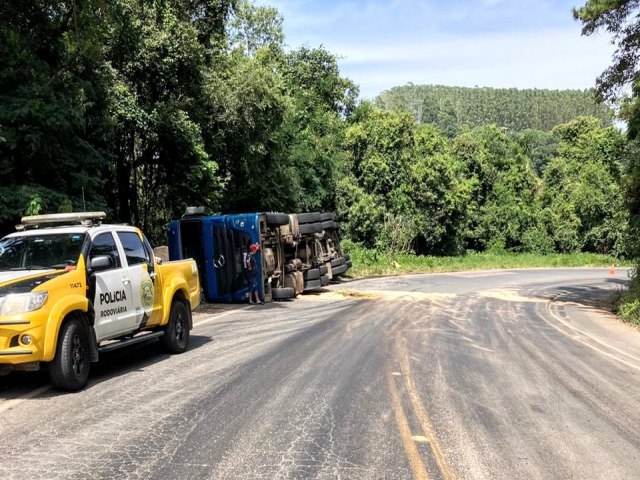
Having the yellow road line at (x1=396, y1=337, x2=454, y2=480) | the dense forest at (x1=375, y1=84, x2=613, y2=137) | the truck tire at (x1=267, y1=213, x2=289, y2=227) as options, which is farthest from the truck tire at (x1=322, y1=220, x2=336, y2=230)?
the dense forest at (x1=375, y1=84, x2=613, y2=137)

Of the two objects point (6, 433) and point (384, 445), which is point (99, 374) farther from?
point (384, 445)

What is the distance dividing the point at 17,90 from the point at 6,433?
10.2 m

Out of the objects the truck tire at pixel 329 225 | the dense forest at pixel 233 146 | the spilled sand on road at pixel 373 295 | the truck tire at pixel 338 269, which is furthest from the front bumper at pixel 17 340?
the truck tire at pixel 338 269

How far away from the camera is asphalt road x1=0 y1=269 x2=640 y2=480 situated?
Result: 4891 millimetres

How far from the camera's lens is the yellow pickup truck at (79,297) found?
646 cm

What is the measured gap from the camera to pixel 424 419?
616cm

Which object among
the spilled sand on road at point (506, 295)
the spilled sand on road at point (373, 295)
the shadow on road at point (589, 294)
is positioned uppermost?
the spilled sand on road at point (373, 295)

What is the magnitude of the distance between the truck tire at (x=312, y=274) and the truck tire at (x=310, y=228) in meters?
1.30

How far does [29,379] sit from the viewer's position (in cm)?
764

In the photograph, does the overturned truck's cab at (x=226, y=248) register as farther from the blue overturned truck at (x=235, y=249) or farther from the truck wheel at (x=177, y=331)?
the truck wheel at (x=177, y=331)

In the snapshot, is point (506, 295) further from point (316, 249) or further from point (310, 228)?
point (310, 228)

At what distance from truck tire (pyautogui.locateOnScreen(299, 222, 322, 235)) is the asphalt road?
25.5 feet

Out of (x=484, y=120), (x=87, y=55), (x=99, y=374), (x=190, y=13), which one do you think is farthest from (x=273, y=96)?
(x=484, y=120)

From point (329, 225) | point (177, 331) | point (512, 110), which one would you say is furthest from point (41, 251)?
→ point (512, 110)
